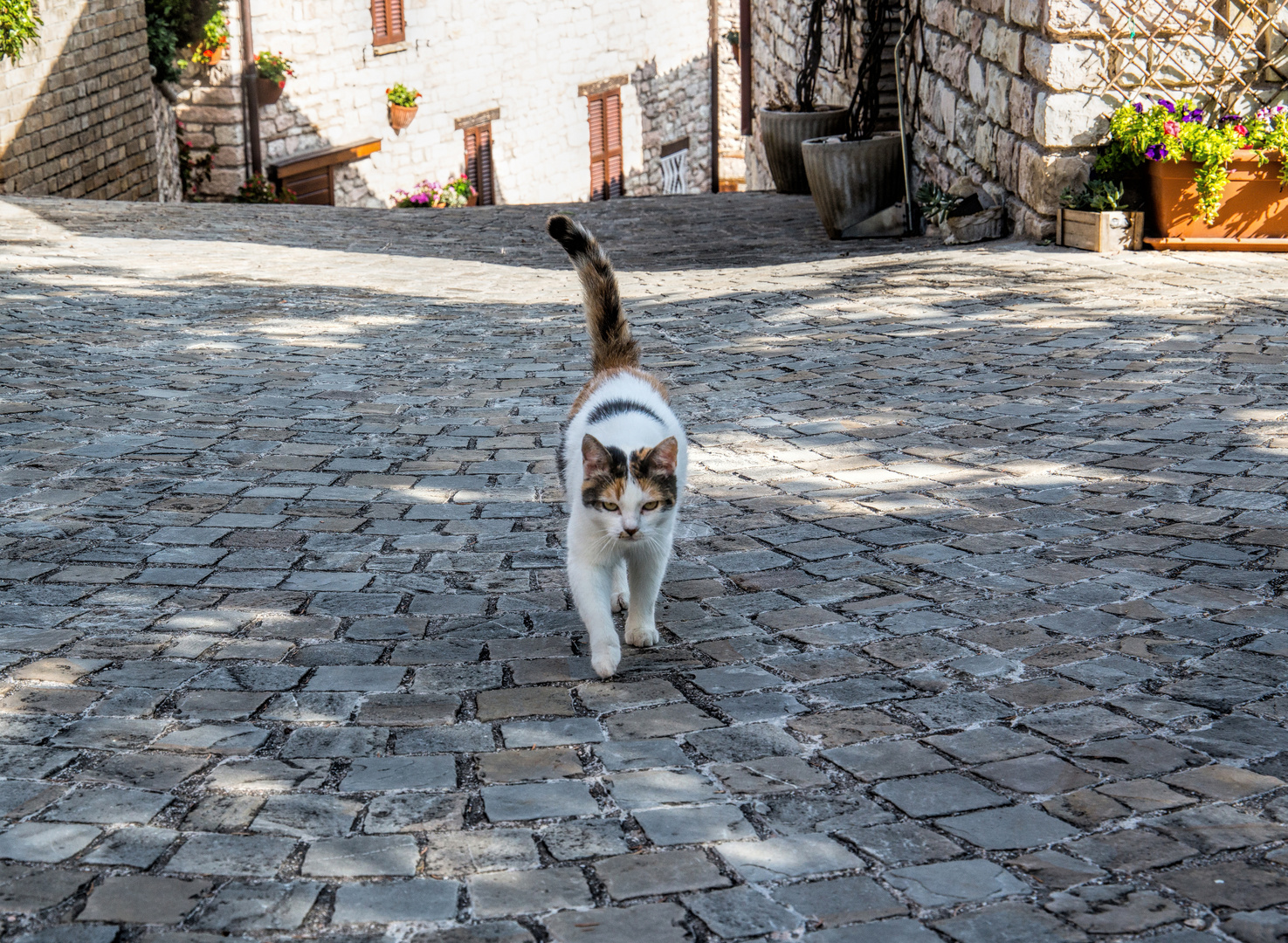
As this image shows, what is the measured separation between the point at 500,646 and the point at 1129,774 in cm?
170

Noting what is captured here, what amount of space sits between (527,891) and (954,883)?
2.58ft

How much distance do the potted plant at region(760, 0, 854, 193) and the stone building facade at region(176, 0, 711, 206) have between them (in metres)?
6.30

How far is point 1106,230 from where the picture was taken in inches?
340

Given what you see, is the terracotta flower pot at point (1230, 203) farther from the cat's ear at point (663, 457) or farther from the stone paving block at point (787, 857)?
the stone paving block at point (787, 857)

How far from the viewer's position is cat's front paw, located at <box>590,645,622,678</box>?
3406 mm

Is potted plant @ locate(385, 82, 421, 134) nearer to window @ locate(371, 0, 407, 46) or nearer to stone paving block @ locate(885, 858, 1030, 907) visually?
window @ locate(371, 0, 407, 46)

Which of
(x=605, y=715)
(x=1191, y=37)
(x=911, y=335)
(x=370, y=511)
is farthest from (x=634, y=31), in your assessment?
(x=605, y=715)

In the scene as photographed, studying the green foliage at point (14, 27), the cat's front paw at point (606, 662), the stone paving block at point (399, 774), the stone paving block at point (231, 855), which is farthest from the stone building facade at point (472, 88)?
the stone paving block at point (231, 855)

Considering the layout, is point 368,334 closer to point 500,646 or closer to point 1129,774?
point 500,646

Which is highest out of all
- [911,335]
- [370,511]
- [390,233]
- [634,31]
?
[634,31]

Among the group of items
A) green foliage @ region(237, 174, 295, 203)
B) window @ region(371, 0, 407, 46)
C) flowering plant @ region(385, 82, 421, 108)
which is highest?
window @ region(371, 0, 407, 46)

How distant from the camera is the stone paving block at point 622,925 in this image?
226 cm

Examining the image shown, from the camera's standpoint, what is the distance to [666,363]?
7.22 metres

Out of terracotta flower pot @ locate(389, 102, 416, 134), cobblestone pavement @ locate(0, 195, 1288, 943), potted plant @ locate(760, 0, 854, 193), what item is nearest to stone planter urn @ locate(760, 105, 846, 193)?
potted plant @ locate(760, 0, 854, 193)
